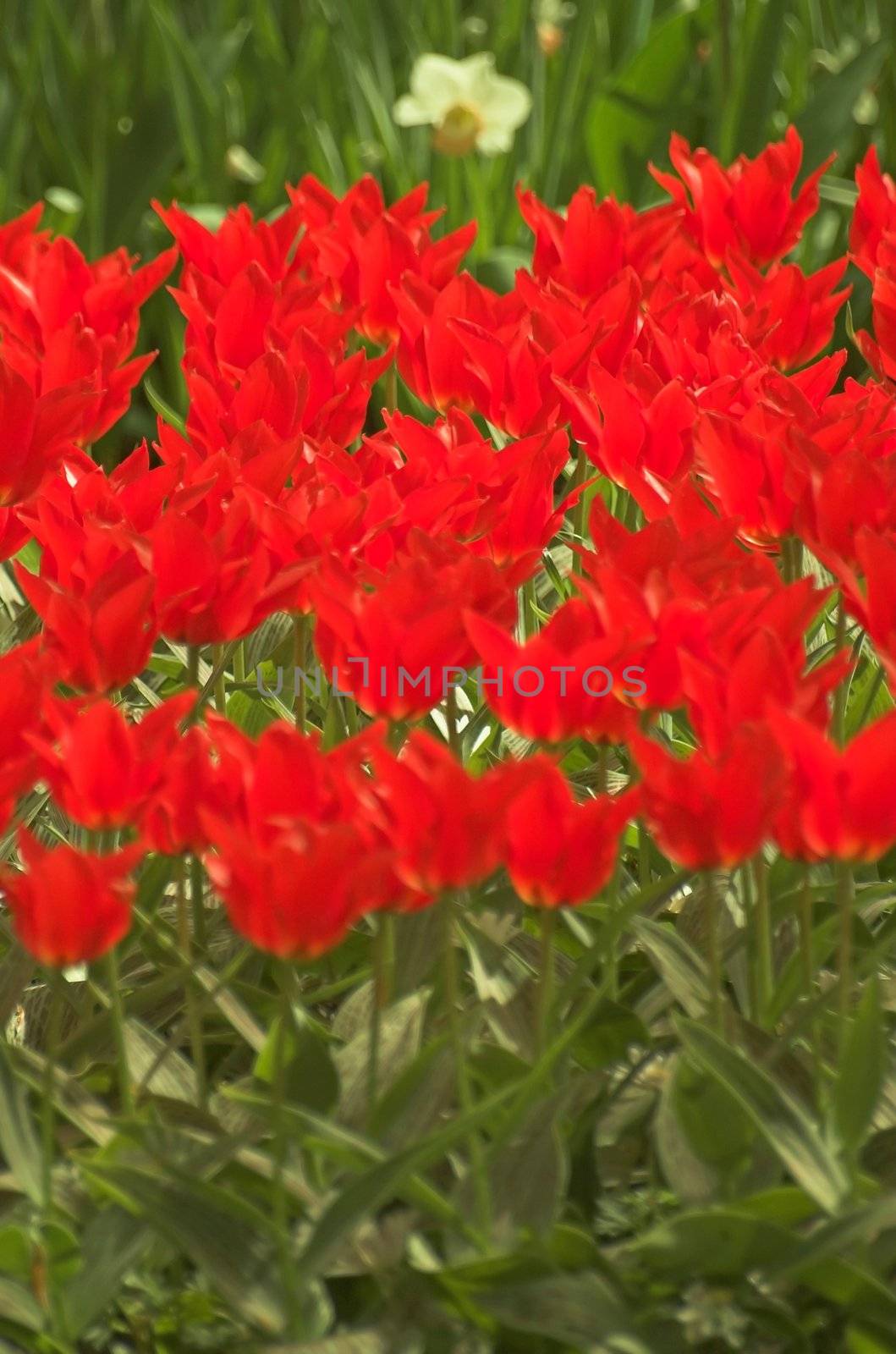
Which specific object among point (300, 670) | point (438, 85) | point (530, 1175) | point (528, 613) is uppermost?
point (438, 85)

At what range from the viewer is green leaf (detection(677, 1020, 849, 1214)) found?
98 centimetres

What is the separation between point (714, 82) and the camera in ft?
11.4

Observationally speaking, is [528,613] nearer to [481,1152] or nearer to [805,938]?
[805,938]

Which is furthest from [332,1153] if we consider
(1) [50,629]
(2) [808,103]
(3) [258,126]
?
(3) [258,126]

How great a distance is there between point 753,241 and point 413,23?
7.19 feet

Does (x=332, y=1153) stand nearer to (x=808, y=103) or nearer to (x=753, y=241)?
(x=753, y=241)

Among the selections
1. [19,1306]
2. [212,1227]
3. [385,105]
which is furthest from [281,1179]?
[385,105]

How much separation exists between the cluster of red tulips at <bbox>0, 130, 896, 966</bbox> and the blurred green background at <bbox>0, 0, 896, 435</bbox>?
1.23 m

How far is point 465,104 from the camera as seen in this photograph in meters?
3.20

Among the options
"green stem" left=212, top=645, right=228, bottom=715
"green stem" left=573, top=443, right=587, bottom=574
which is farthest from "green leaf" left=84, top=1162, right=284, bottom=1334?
A: "green stem" left=573, top=443, right=587, bottom=574

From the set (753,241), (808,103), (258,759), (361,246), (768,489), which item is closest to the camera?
(258,759)

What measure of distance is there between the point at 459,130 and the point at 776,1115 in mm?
2508

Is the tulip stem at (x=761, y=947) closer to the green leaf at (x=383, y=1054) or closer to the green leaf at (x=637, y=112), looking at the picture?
the green leaf at (x=383, y=1054)

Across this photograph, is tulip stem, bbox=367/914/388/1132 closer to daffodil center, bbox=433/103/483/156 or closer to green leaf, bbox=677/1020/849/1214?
green leaf, bbox=677/1020/849/1214
